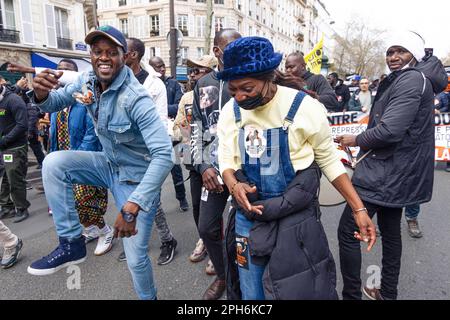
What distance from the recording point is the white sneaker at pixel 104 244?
354cm

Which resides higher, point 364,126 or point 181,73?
point 181,73

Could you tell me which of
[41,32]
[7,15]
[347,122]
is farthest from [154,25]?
[347,122]

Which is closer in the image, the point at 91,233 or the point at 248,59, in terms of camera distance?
the point at 248,59

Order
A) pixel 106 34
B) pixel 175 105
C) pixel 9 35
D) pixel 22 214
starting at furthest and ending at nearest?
pixel 9 35 < pixel 175 105 < pixel 22 214 < pixel 106 34

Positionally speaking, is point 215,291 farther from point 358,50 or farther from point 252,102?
point 358,50

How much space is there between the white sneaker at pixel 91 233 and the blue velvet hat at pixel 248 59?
9.58ft

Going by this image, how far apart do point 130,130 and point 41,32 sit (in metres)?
19.8

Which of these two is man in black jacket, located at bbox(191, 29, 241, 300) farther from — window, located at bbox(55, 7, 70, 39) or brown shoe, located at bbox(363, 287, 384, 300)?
window, located at bbox(55, 7, 70, 39)

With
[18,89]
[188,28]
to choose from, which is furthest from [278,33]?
[18,89]

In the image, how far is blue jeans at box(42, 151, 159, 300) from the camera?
6.93 feet

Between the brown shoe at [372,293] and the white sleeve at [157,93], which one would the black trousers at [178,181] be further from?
the brown shoe at [372,293]

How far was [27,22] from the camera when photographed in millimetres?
17188
